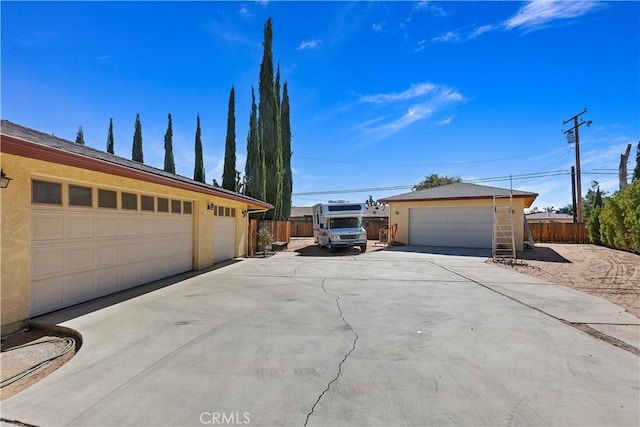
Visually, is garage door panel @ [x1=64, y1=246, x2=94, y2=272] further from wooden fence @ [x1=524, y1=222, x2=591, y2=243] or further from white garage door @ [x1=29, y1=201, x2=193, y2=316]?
wooden fence @ [x1=524, y1=222, x2=591, y2=243]

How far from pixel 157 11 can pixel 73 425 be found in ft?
31.0

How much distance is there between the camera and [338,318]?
5.44 meters

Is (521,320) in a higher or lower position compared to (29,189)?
lower

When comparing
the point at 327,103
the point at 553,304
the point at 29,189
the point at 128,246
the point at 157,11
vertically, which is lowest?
the point at 553,304

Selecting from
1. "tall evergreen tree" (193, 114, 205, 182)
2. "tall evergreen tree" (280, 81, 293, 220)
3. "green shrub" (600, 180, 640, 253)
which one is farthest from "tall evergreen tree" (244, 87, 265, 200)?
"green shrub" (600, 180, 640, 253)

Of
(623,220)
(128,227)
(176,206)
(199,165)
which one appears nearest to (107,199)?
(128,227)

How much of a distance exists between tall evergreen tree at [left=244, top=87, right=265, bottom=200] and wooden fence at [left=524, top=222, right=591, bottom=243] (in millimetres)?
20714

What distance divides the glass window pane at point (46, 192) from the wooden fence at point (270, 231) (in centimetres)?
1048

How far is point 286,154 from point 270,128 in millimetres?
3946

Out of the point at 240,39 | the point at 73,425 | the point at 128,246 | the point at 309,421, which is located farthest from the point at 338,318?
the point at 240,39

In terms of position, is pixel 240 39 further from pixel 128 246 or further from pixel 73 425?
pixel 73 425

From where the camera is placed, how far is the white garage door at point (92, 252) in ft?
16.9

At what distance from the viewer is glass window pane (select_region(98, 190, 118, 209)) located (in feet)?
21.0

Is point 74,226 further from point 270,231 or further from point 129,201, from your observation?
point 270,231
